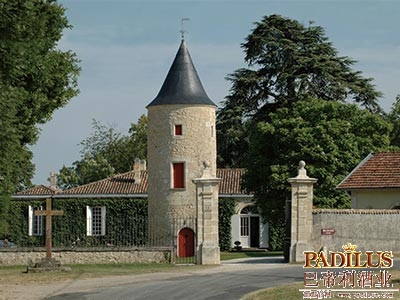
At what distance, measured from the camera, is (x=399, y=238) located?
112ft

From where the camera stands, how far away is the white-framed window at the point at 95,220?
2291 inches

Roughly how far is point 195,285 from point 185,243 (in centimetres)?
1954

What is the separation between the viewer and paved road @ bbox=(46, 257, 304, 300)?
21.4 m

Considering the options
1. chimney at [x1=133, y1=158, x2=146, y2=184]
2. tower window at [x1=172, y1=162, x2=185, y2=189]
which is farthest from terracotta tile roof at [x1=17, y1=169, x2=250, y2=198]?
tower window at [x1=172, y1=162, x2=185, y2=189]

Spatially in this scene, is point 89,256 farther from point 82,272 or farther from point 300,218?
point 300,218

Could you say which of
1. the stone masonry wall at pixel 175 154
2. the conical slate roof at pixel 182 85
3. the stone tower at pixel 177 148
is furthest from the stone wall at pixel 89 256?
the conical slate roof at pixel 182 85

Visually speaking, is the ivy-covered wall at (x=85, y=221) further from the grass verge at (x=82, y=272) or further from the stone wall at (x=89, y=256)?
the grass verge at (x=82, y=272)

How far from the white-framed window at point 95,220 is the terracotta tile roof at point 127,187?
0.97m

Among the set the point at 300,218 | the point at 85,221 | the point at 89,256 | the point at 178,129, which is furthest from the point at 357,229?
the point at 85,221

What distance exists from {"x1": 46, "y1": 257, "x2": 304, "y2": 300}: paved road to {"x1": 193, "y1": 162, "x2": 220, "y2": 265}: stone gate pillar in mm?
1420

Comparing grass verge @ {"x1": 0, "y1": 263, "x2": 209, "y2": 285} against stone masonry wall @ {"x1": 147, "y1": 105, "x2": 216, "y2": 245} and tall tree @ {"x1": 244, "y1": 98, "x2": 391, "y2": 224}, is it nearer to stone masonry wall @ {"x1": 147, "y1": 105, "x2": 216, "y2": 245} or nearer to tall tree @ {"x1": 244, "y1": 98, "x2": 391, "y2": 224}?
tall tree @ {"x1": 244, "y1": 98, "x2": 391, "y2": 224}

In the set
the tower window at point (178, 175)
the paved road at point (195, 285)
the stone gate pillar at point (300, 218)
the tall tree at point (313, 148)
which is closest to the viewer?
the paved road at point (195, 285)

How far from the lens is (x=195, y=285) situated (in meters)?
23.9

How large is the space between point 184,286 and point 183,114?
2434cm
